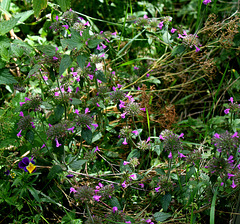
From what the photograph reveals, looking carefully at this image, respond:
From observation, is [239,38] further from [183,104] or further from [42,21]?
[42,21]

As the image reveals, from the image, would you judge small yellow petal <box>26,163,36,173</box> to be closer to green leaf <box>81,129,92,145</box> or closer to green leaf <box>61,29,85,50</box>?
green leaf <box>81,129,92,145</box>

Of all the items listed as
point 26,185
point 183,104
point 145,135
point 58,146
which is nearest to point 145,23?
point 183,104

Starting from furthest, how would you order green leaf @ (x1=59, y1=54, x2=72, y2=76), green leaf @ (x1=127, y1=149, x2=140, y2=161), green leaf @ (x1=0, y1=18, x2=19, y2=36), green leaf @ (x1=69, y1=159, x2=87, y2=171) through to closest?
1. green leaf @ (x1=0, y1=18, x2=19, y2=36)
2. green leaf @ (x1=127, y1=149, x2=140, y2=161)
3. green leaf @ (x1=69, y1=159, x2=87, y2=171)
4. green leaf @ (x1=59, y1=54, x2=72, y2=76)

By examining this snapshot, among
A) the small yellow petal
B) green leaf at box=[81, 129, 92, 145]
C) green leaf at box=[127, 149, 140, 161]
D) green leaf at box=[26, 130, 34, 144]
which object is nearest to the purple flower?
the small yellow petal

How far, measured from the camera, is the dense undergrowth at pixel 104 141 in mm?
1390

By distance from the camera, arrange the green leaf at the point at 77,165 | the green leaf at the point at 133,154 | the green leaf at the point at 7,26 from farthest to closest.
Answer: the green leaf at the point at 7,26 < the green leaf at the point at 133,154 < the green leaf at the point at 77,165

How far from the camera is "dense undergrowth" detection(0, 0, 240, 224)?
4.56 feet

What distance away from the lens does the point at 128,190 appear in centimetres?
155

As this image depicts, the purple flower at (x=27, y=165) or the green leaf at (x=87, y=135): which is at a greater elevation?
the green leaf at (x=87, y=135)

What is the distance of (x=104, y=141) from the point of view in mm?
1886

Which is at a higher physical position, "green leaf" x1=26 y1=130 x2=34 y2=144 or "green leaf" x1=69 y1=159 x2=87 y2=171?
"green leaf" x1=26 y1=130 x2=34 y2=144

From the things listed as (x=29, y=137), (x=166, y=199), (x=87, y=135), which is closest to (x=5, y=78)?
(x=29, y=137)

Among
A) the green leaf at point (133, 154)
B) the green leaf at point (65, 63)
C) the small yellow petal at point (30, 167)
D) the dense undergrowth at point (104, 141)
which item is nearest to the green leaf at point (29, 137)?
the dense undergrowth at point (104, 141)

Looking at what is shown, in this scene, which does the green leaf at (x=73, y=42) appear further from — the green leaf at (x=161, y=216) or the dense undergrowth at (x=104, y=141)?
the green leaf at (x=161, y=216)
